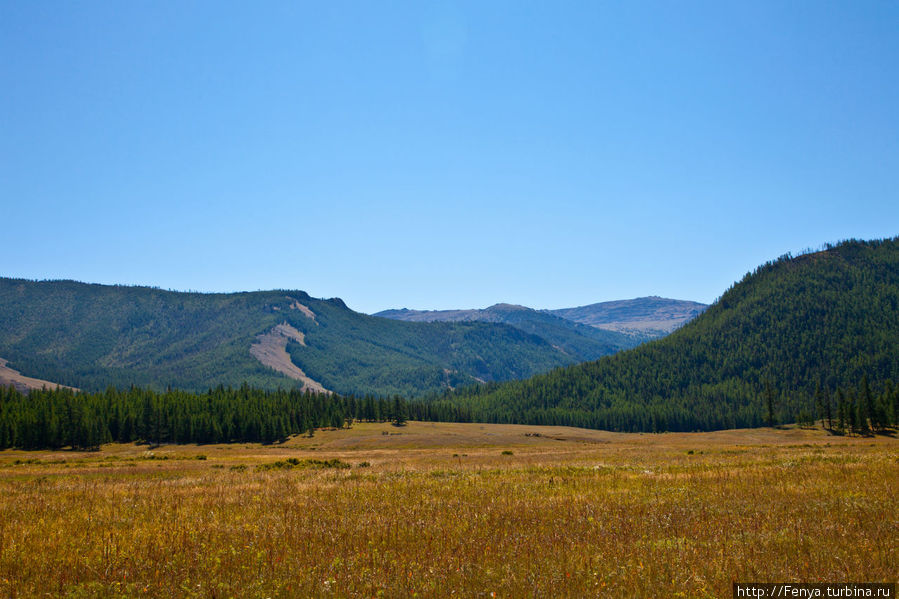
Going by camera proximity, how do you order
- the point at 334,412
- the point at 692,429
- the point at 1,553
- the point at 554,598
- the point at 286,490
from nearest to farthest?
the point at 554,598 → the point at 1,553 → the point at 286,490 → the point at 334,412 → the point at 692,429

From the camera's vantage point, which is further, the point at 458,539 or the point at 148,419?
the point at 148,419

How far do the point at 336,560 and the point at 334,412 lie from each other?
145 meters

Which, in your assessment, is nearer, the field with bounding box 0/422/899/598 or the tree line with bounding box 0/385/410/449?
the field with bounding box 0/422/899/598

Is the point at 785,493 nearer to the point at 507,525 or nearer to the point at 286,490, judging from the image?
the point at 507,525

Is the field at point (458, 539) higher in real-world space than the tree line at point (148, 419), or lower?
higher

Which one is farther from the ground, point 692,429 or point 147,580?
point 147,580

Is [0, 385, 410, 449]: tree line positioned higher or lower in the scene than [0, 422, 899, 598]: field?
lower

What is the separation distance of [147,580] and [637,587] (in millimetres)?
9392

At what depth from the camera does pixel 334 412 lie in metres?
150

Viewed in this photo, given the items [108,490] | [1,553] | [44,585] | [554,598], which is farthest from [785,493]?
[108,490]

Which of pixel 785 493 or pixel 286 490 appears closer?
pixel 785 493

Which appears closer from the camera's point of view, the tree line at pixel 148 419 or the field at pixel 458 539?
the field at pixel 458 539

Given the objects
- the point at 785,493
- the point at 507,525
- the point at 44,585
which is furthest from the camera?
the point at 785,493

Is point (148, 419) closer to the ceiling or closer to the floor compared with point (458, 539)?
closer to the floor
